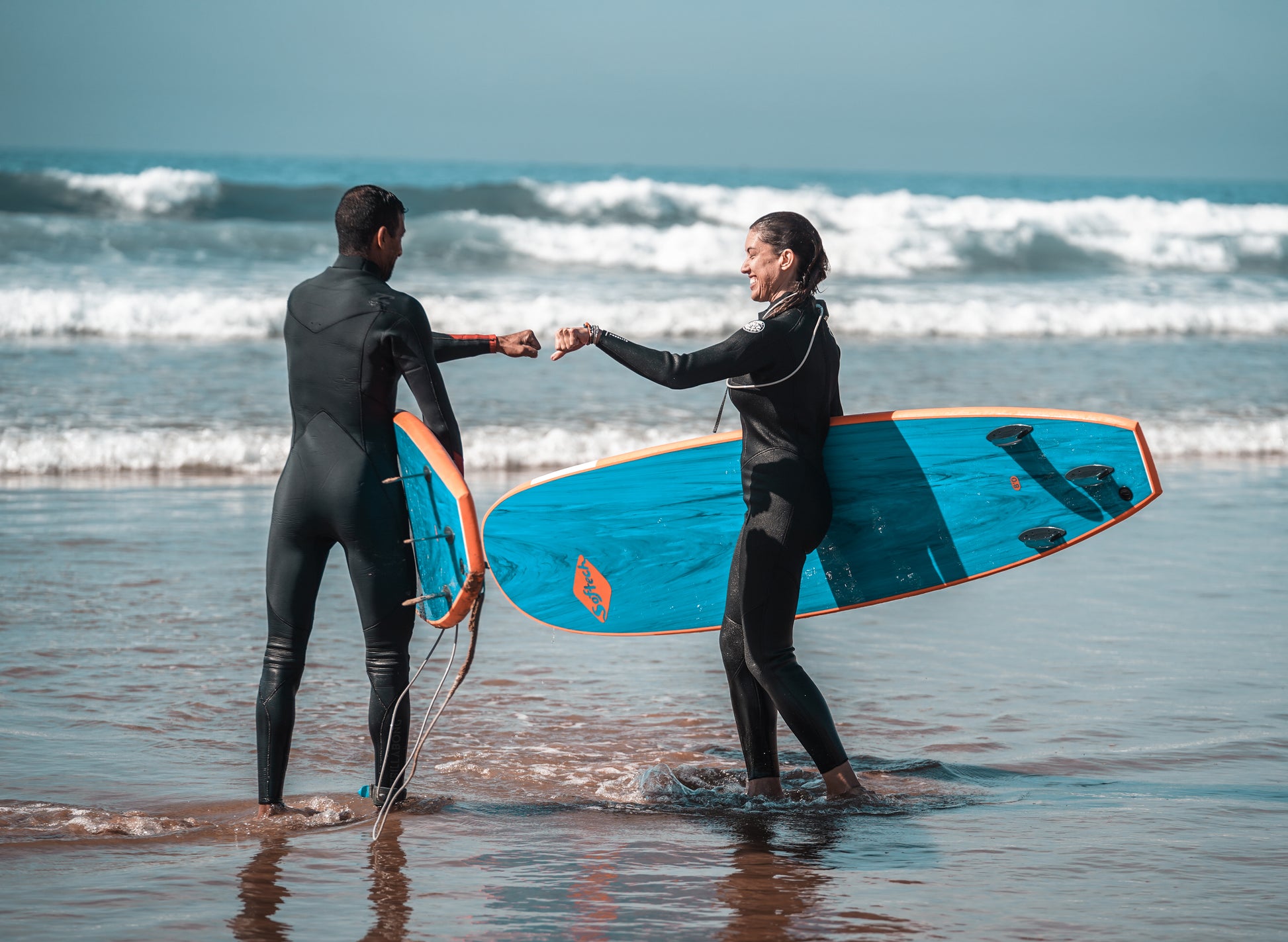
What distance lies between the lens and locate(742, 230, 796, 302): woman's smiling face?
11.8 ft

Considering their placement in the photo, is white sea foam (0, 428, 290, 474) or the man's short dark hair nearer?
the man's short dark hair

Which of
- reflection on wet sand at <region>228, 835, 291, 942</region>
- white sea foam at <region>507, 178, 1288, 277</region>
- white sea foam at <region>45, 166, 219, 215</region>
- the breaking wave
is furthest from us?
white sea foam at <region>45, 166, 219, 215</region>

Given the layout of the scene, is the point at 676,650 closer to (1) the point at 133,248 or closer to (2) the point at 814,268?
→ (2) the point at 814,268

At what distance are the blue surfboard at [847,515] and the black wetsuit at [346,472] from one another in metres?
0.58

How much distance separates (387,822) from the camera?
356cm

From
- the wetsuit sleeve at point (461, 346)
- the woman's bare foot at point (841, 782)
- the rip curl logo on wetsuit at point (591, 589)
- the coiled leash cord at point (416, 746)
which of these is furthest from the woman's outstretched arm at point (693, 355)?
the woman's bare foot at point (841, 782)

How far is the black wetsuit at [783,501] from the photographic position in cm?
354

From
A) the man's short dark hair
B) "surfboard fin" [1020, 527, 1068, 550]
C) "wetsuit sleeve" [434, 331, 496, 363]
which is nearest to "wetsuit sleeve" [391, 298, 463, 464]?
the man's short dark hair

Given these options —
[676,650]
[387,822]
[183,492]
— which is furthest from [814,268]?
[183,492]

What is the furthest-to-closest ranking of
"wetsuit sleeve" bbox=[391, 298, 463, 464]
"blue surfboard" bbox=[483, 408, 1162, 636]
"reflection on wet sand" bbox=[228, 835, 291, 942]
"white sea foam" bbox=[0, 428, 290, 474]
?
"white sea foam" bbox=[0, 428, 290, 474] → "blue surfboard" bbox=[483, 408, 1162, 636] → "wetsuit sleeve" bbox=[391, 298, 463, 464] → "reflection on wet sand" bbox=[228, 835, 291, 942]

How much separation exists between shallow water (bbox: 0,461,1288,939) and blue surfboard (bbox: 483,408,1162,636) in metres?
0.58

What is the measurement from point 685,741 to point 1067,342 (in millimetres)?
12491

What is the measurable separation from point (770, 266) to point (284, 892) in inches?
79.9

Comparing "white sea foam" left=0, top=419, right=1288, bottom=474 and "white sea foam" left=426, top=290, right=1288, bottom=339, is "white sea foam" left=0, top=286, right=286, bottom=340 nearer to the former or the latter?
"white sea foam" left=426, top=290, right=1288, bottom=339
